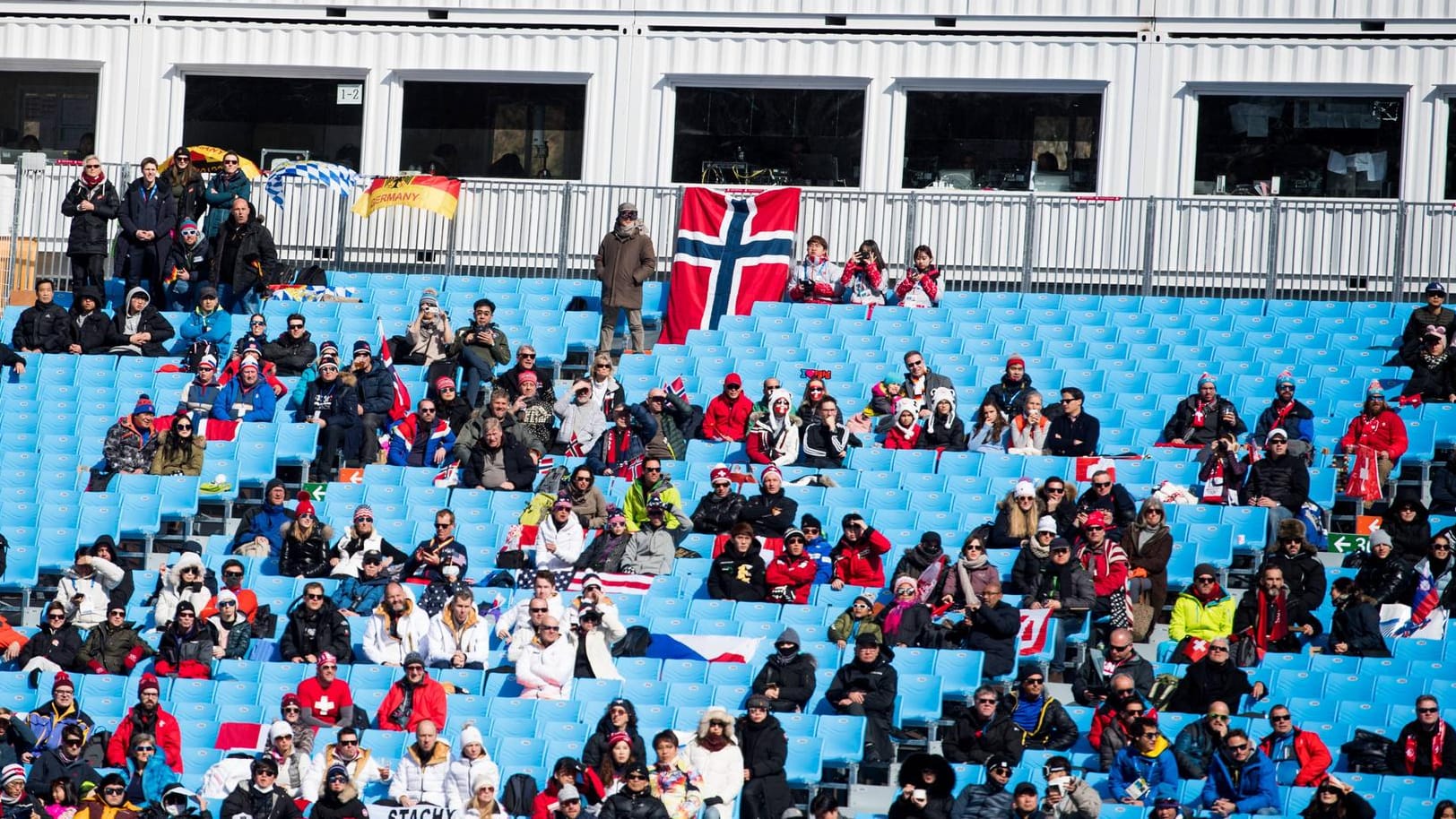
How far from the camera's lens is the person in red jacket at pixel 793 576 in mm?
16922

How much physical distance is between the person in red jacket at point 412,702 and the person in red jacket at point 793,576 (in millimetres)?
2700

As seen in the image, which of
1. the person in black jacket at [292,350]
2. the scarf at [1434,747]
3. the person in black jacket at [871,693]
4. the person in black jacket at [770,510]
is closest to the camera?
the scarf at [1434,747]

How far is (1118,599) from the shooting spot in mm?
16281

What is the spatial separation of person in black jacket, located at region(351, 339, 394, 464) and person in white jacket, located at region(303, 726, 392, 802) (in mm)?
5068

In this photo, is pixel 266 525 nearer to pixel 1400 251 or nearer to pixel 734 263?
pixel 734 263

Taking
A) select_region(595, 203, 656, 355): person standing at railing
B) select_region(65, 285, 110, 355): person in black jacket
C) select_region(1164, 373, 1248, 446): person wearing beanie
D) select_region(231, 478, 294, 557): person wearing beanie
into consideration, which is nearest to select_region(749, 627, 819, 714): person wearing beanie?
select_region(231, 478, 294, 557): person wearing beanie

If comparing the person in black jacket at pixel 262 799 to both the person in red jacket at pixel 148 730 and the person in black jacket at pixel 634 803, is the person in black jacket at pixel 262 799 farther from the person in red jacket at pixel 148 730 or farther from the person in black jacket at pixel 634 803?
the person in black jacket at pixel 634 803

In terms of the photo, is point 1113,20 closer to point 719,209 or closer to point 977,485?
point 719,209

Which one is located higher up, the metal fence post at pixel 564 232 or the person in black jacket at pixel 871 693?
the metal fence post at pixel 564 232

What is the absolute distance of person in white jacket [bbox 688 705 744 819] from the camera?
47.1 feet

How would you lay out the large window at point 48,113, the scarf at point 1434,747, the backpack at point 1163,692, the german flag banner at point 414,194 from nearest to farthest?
the scarf at point 1434,747 → the backpack at point 1163,692 → the german flag banner at point 414,194 → the large window at point 48,113

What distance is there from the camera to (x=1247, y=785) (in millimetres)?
13938

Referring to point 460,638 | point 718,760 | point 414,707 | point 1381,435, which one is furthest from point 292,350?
point 1381,435

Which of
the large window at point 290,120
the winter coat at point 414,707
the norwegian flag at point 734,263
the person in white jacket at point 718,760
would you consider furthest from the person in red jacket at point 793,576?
the large window at point 290,120
